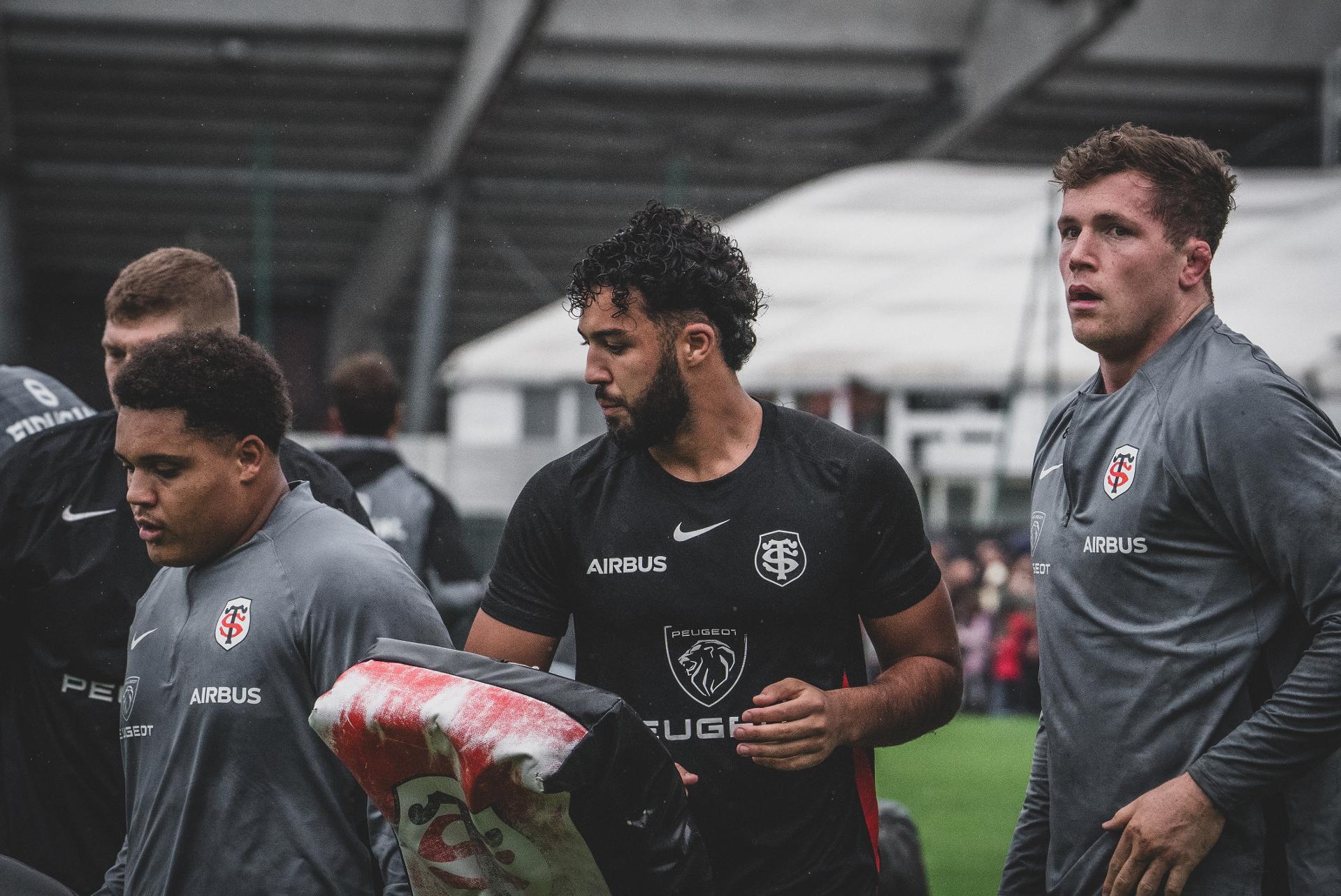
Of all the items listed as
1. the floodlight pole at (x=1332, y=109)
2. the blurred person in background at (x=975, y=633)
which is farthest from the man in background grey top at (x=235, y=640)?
the floodlight pole at (x=1332, y=109)

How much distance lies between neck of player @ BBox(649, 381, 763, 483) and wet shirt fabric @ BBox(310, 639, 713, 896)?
702 millimetres

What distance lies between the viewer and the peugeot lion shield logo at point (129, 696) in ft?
9.55

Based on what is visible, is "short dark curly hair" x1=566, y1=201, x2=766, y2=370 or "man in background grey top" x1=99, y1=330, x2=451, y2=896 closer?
"man in background grey top" x1=99, y1=330, x2=451, y2=896

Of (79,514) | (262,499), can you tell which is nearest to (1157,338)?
(262,499)

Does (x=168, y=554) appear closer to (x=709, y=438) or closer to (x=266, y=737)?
(x=266, y=737)

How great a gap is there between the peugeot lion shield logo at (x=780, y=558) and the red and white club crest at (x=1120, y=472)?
59 cm

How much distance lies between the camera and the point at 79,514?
3.48 metres

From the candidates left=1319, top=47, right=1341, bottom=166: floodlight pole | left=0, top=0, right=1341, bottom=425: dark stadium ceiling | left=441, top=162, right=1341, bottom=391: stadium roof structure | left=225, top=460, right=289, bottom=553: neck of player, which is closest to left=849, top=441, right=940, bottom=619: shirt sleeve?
left=225, top=460, right=289, bottom=553: neck of player

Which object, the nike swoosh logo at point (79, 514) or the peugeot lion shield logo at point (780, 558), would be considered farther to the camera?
the nike swoosh logo at point (79, 514)

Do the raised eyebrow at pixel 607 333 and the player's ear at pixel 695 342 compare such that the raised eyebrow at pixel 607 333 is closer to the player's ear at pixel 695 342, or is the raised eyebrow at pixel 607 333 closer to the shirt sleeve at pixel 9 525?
the player's ear at pixel 695 342

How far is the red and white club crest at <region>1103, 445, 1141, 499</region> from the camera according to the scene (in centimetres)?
277

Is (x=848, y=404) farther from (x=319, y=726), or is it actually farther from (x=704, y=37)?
(x=319, y=726)

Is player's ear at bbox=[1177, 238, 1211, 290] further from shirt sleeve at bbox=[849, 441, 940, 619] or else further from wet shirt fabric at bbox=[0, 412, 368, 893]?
wet shirt fabric at bbox=[0, 412, 368, 893]

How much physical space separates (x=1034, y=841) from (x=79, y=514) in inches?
89.3
